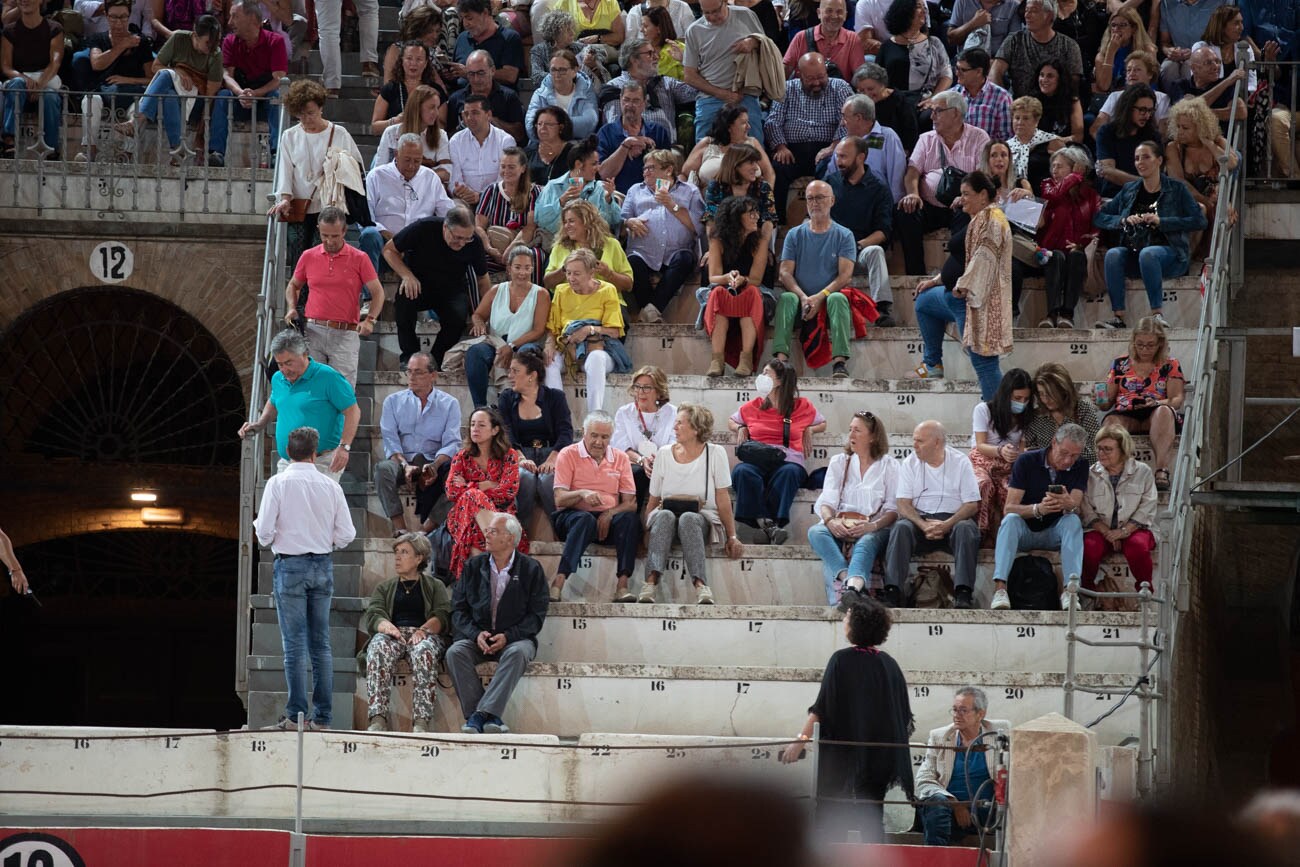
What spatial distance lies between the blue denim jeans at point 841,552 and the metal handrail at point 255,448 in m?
3.41

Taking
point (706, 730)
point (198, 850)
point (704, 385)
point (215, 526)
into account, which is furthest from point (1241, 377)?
point (215, 526)

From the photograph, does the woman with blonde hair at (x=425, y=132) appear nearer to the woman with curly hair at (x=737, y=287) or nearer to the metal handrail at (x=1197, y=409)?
the woman with curly hair at (x=737, y=287)

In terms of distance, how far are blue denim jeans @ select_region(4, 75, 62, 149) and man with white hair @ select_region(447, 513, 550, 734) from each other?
6725mm

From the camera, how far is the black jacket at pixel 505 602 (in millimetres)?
10609

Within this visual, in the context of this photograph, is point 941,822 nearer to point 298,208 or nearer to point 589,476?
point 589,476

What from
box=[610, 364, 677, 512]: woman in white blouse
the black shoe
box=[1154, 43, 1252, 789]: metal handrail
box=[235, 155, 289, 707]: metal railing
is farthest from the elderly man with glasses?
box=[235, 155, 289, 707]: metal railing

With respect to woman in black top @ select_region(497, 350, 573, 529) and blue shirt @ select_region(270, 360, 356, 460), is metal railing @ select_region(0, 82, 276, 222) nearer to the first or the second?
blue shirt @ select_region(270, 360, 356, 460)

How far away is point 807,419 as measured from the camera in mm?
12141

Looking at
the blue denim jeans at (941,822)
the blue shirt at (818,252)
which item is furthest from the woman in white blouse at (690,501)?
the blue denim jeans at (941,822)

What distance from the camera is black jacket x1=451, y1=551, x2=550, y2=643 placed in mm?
10609

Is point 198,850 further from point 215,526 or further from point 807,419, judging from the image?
point 215,526

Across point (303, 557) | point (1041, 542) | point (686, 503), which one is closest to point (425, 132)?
point (686, 503)

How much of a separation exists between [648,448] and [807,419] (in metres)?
1.03

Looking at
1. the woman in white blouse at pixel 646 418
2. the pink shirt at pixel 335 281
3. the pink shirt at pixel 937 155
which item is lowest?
the woman in white blouse at pixel 646 418
